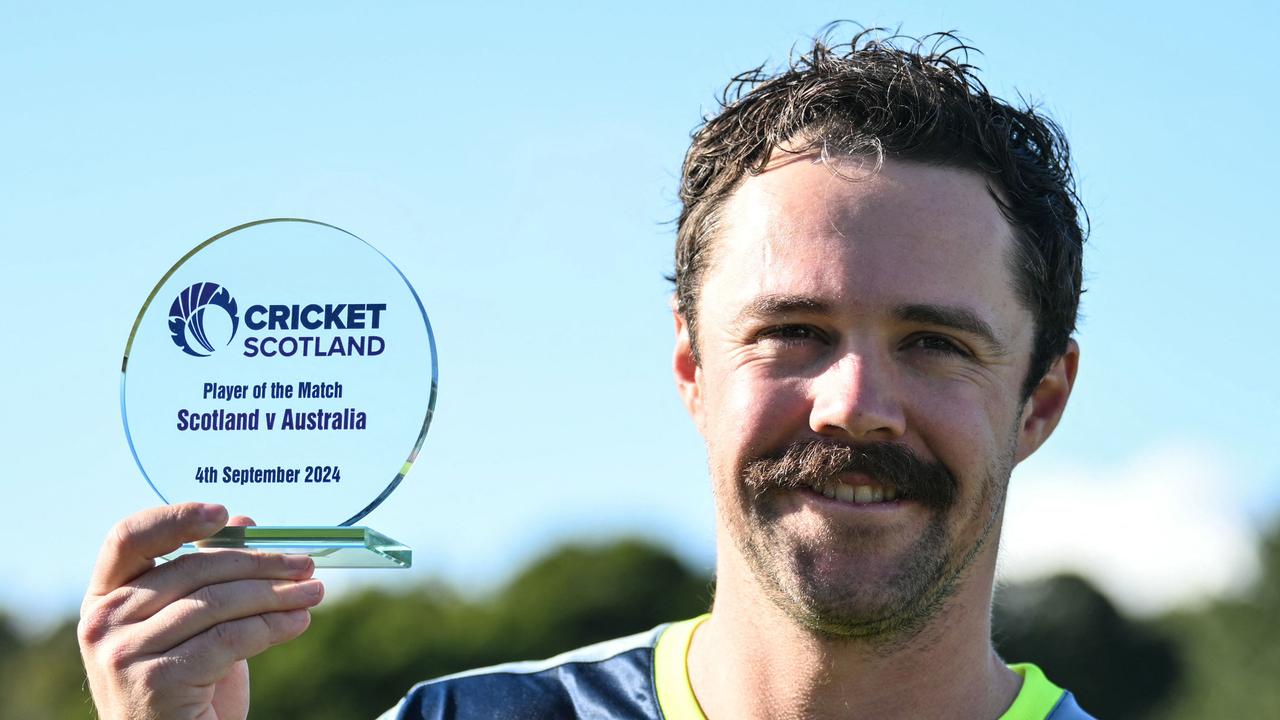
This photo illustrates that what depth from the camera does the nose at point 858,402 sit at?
3.80 m

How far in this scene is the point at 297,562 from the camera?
387cm

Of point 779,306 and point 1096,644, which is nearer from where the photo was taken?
point 779,306

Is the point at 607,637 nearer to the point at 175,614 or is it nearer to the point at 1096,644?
the point at 1096,644

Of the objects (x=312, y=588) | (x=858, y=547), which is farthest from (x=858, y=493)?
(x=312, y=588)

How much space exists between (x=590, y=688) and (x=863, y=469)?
1.29 m

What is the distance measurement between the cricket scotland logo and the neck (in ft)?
5.39

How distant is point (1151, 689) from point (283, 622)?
74162 millimetres

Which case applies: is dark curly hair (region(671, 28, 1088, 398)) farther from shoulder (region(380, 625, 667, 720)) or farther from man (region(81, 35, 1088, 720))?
shoulder (region(380, 625, 667, 720))

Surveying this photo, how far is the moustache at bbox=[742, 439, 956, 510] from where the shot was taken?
384 cm

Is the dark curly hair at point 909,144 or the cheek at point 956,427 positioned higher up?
the dark curly hair at point 909,144

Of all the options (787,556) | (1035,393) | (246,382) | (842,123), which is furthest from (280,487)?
(1035,393)

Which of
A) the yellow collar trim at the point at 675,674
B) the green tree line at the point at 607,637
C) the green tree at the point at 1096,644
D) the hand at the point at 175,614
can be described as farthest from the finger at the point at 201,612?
the green tree at the point at 1096,644

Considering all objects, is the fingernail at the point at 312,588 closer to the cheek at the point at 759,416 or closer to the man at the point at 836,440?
the man at the point at 836,440

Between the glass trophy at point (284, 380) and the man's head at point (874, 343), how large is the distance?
94 centimetres
